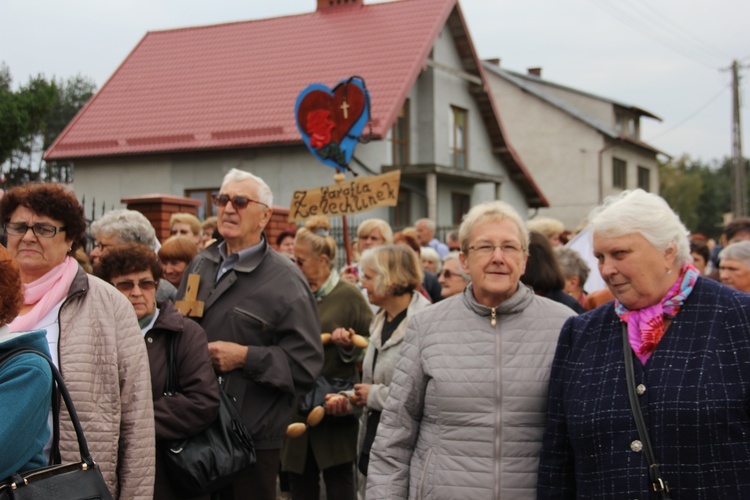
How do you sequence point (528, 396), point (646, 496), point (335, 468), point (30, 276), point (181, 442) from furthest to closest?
point (335, 468) → point (181, 442) → point (30, 276) → point (528, 396) → point (646, 496)

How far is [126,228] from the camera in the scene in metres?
5.41

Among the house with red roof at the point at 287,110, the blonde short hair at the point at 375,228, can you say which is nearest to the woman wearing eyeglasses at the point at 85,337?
the blonde short hair at the point at 375,228

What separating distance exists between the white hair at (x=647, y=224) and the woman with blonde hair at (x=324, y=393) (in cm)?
297

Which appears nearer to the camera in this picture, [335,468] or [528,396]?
[528,396]

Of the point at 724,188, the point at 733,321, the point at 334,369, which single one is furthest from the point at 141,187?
the point at 724,188

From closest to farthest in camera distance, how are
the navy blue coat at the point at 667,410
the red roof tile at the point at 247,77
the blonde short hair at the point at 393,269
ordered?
the navy blue coat at the point at 667,410 < the blonde short hair at the point at 393,269 < the red roof tile at the point at 247,77

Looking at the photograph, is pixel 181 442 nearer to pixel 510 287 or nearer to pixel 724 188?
pixel 510 287

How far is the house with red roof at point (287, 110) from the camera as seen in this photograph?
2134 centimetres

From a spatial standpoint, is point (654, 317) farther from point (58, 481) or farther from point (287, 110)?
point (287, 110)

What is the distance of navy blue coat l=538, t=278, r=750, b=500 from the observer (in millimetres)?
2809

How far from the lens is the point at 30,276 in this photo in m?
3.70

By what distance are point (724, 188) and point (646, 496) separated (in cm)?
9155

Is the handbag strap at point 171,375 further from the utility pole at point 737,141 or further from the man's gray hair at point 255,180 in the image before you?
the utility pole at point 737,141

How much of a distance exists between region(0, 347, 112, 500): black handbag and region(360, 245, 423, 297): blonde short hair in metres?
2.68
